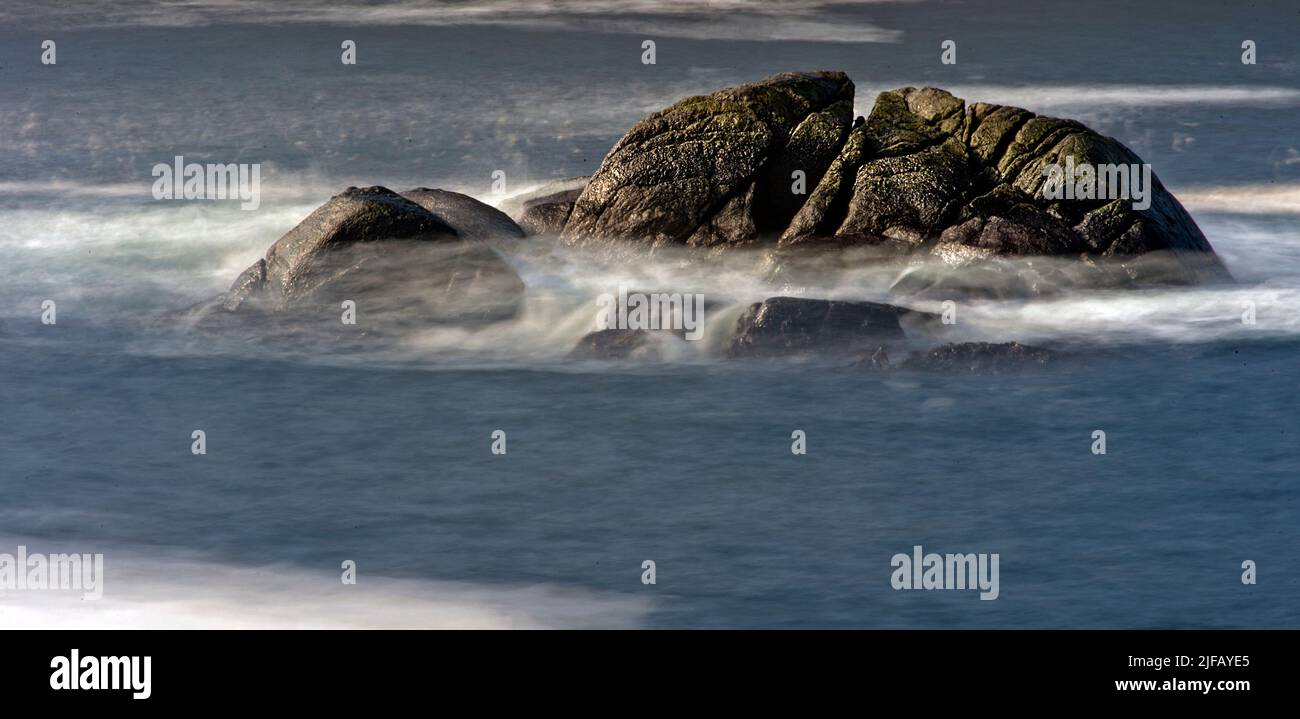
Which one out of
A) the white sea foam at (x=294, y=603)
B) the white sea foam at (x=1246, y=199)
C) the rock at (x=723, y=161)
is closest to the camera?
the white sea foam at (x=294, y=603)

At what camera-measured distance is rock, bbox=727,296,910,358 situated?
60.6 ft

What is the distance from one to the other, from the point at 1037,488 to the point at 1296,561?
2405 mm

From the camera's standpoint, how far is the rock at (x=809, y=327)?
18469 mm

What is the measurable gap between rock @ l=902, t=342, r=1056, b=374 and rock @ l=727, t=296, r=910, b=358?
0.53 meters

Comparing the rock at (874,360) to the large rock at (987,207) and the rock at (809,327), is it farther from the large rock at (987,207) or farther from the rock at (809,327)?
the large rock at (987,207)

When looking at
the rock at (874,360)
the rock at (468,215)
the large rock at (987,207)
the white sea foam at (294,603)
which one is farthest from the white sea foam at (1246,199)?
the white sea foam at (294,603)

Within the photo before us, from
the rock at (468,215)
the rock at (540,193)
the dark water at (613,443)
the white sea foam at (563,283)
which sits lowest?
the dark water at (613,443)

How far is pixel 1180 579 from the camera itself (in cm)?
1351

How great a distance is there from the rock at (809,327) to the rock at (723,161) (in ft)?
7.90

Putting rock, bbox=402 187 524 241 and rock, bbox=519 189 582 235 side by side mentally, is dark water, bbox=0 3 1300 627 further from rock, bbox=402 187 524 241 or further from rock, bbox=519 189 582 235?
rock, bbox=519 189 582 235

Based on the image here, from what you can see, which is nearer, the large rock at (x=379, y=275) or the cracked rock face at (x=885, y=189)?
the large rock at (x=379, y=275)

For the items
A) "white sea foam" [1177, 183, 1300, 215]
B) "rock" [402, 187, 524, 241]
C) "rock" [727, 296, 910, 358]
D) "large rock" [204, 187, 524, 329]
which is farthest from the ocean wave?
"rock" [727, 296, 910, 358]

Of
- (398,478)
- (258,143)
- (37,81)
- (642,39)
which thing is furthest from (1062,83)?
(398,478)

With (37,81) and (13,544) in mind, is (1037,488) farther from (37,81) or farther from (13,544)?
(37,81)
